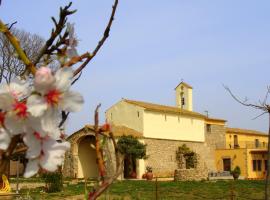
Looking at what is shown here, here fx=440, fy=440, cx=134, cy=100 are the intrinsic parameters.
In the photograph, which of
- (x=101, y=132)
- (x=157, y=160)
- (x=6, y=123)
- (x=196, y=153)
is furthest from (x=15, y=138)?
(x=196, y=153)

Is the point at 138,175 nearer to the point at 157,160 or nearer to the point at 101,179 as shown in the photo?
the point at 157,160

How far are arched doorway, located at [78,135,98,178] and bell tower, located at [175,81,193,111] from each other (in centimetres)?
1171

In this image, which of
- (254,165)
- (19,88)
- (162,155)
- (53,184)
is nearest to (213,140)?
(254,165)

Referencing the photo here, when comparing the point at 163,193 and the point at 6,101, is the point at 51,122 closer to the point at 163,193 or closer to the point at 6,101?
the point at 6,101

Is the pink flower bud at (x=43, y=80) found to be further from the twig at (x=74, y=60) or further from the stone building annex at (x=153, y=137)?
the stone building annex at (x=153, y=137)

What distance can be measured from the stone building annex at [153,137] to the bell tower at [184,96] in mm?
2738

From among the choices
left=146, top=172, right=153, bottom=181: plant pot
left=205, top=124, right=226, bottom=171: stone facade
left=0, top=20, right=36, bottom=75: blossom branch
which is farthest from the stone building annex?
left=0, top=20, right=36, bottom=75: blossom branch

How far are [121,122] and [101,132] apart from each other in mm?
34125

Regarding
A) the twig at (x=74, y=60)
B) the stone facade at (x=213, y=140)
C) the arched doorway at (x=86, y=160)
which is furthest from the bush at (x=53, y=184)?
the stone facade at (x=213, y=140)

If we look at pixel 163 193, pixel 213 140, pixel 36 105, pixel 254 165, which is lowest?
pixel 163 193

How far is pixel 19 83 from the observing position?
85 cm

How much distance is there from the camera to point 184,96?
42000 mm

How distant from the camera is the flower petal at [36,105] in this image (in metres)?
0.73

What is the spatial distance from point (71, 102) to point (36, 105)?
0.07 m
